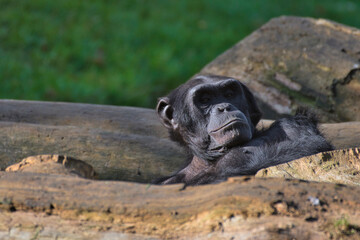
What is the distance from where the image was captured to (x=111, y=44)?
9211mm

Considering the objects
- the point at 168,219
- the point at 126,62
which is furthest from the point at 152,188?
the point at 126,62

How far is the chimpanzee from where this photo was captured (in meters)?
3.23

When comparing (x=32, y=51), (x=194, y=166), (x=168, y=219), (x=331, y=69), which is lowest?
(x=32, y=51)

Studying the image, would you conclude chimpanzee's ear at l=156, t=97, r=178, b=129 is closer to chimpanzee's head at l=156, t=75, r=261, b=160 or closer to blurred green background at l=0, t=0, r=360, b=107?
chimpanzee's head at l=156, t=75, r=261, b=160

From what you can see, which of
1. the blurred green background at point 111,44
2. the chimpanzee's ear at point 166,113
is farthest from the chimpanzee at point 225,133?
the blurred green background at point 111,44

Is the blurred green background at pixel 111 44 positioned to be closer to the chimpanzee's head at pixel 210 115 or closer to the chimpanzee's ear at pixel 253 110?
the chimpanzee's head at pixel 210 115

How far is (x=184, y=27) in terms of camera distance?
9.98m

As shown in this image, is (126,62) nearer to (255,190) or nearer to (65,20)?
(65,20)

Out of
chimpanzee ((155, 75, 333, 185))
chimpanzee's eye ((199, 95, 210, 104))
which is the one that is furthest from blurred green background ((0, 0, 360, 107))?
chimpanzee's eye ((199, 95, 210, 104))

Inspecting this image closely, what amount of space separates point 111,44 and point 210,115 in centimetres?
585

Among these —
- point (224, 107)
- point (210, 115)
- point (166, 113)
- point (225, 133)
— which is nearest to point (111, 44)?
point (166, 113)

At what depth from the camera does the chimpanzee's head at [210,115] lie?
3.51 m

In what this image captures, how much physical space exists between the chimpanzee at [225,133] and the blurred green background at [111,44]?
3.87 m

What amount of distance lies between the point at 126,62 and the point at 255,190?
6840 mm
